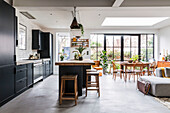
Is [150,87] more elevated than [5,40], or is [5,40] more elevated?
[5,40]

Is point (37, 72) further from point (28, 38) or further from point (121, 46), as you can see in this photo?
point (121, 46)

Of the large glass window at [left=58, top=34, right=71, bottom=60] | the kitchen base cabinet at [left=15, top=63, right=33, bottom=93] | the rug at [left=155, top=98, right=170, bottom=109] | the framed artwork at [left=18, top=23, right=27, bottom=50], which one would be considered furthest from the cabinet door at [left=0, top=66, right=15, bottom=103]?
the large glass window at [left=58, top=34, right=71, bottom=60]

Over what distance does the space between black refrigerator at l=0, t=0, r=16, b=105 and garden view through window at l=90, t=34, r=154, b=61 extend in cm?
569

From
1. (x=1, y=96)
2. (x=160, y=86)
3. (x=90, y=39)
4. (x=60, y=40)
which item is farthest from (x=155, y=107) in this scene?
(x=60, y=40)

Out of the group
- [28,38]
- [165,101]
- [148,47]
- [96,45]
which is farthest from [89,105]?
[148,47]

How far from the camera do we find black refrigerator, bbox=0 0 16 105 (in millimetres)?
3274

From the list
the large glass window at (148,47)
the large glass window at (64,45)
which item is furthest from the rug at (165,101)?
the large glass window at (64,45)

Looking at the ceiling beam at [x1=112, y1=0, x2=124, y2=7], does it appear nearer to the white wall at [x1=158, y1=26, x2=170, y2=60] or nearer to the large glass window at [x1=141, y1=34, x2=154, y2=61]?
the white wall at [x1=158, y1=26, x2=170, y2=60]

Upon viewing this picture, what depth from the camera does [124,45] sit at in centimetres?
903

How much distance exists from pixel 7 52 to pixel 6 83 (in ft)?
2.39

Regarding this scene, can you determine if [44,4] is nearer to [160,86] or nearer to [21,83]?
[21,83]

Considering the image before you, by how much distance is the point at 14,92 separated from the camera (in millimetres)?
3895

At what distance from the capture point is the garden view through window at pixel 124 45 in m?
8.98

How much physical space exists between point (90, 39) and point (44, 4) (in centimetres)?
481
